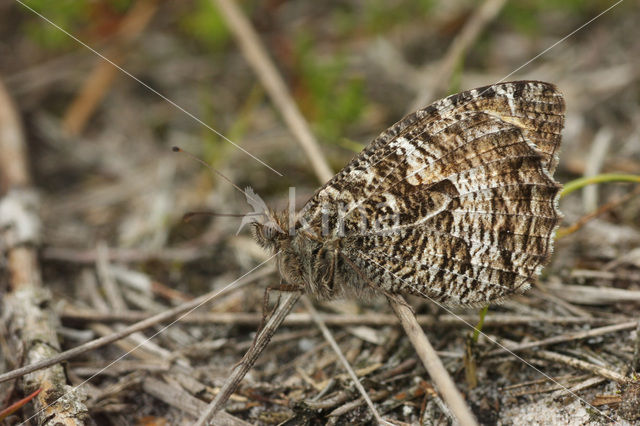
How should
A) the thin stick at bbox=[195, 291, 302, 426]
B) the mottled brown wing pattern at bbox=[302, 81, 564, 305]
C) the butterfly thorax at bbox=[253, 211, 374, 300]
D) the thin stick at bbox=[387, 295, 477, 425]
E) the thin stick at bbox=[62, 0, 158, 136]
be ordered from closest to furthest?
the thin stick at bbox=[387, 295, 477, 425]
the thin stick at bbox=[195, 291, 302, 426]
the mottled brown wing pattern at bbox=[302, 81, 564, 305]
the butterfly thorax at bbox=[253, 211, 374, 300]
the thin stick at bbox=[62, 0, 158, 136]

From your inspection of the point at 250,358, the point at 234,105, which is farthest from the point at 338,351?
the point at 234,105

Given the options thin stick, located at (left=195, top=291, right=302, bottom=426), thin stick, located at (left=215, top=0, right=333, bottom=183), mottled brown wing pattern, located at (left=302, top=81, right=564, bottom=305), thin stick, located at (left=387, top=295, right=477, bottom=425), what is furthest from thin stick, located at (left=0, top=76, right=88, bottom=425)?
thin stick, located at (left=215, top=0, right=333, bottom=183)

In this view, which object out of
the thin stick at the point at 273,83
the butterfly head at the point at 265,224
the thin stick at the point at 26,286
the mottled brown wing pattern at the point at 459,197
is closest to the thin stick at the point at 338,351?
the mottled brown wing pattern at the point at 459,197

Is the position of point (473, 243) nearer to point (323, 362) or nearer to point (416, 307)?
point (416, 307)

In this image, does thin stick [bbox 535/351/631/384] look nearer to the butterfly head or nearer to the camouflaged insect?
the camouflaged insect

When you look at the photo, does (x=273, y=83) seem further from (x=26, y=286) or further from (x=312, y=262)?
(x=26, y=286)

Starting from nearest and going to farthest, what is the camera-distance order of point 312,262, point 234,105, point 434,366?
point 434,366
point 312,262
point 234,105
